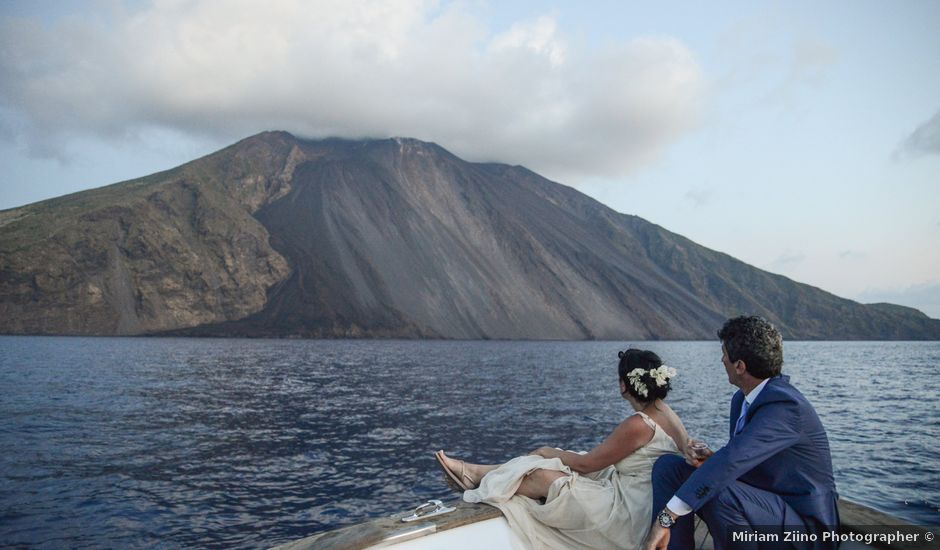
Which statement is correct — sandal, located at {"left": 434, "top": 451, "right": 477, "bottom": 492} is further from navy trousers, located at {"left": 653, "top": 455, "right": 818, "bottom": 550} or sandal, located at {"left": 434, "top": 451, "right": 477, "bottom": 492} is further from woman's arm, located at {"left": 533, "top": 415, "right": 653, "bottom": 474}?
navy trousers, located at {"left": 653, "top": 455, "right": 818, "bottom": 550}

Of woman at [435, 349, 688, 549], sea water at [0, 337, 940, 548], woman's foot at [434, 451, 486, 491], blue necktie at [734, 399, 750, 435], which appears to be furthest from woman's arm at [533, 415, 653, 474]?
sea water at [0, 337, 940, 548]

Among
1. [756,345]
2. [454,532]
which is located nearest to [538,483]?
[454,532]

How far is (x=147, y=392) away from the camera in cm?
3128

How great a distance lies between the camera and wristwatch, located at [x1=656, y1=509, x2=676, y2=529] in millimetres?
4453

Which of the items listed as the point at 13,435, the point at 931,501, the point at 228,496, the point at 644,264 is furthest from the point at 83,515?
the point at 644,264

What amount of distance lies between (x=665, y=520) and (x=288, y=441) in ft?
58.5

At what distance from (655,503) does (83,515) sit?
41.6ft

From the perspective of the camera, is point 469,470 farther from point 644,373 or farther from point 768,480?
point 768,480

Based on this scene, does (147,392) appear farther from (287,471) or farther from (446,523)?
(446,523)

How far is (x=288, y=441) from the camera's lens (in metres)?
20.0

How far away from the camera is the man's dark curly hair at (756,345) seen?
14.9 feet

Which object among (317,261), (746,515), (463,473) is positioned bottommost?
(463,473)

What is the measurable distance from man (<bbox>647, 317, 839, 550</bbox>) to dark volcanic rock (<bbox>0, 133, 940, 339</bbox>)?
120049 millimetres

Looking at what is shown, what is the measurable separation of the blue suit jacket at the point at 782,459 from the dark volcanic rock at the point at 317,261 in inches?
4730
